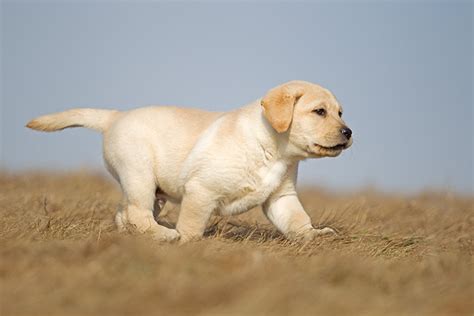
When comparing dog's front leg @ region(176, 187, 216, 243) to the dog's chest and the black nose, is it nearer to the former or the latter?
the dog's chest

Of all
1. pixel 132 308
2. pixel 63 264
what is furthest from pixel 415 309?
pixel 63 264

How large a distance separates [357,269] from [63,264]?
1660 millimetres

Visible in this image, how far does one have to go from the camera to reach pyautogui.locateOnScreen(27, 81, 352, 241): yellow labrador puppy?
18.0 ft

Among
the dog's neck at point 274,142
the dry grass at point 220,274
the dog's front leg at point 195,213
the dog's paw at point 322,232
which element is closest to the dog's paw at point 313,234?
the dog's paw at point 322,232

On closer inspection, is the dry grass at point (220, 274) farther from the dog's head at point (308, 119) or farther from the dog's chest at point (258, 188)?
the dog's head at point (308, 119)

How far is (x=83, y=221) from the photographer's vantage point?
235 inches

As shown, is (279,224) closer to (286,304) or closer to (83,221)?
(83,221)

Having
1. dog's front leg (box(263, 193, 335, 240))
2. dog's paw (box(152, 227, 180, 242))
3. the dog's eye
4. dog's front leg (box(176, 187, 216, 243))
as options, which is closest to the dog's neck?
the dog's eye

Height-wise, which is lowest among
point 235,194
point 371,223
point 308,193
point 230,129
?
point 308,193

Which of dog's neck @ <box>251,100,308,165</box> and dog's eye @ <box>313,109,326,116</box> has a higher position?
dog's eye @ <box>313,109,326,116</box>

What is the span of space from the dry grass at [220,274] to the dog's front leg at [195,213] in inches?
12.0

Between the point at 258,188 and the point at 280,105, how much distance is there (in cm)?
70

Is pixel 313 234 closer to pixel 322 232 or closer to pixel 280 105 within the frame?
pixel 322 232

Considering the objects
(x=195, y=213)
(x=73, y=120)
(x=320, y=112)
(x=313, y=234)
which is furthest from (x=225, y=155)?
(x=73, y=120)
